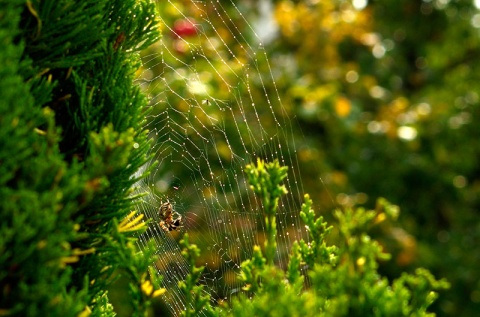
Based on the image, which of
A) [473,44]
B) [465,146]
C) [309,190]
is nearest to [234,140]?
[309,190]

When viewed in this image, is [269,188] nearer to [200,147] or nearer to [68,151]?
[68,151]

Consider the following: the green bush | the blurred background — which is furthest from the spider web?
the green bush

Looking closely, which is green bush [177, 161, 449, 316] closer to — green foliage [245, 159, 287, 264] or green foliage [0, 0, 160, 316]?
green foliage [245, 159, 287, 264]

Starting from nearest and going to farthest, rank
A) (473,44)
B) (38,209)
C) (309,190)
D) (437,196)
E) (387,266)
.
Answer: (38,209) → (309,190) → (387,266) → (437,196) → (473,44)

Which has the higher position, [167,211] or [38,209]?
[38,209]

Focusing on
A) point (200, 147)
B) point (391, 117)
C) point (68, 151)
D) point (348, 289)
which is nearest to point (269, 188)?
point (348, 289)

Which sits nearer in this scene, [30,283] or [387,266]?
[30,283]

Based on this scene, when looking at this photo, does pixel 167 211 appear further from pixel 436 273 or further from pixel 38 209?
pixel 436 273
